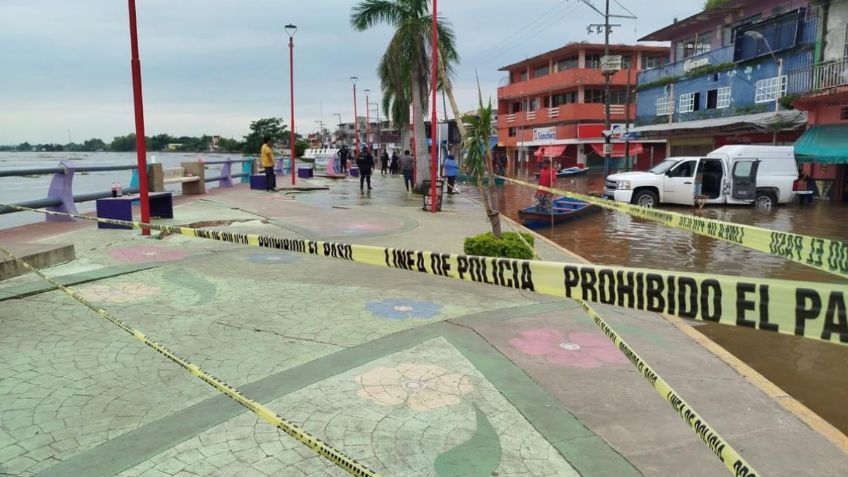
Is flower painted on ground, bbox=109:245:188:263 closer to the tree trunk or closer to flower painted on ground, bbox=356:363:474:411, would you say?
flower painted on ground, bbox=356:363:474:411

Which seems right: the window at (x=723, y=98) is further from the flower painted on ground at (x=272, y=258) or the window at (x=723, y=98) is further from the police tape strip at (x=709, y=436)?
the police tape strip at (x=709, y=436)

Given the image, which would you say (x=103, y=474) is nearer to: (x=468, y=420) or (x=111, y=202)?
(x=468, y=420)

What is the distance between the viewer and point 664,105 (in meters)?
35.7

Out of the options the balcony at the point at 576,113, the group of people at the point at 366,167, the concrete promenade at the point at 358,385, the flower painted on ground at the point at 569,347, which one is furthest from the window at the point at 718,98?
the flower painted on ground at the point at 569,347

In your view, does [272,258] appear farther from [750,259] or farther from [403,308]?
[750,259]

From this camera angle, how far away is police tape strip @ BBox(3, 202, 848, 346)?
6.11 ft

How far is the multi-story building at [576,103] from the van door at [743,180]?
80.5ft

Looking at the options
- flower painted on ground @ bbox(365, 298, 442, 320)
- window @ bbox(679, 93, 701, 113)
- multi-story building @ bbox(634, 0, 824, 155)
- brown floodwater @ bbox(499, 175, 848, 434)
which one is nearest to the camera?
brown floodwater @ bbox(499, 175, 848, 434)

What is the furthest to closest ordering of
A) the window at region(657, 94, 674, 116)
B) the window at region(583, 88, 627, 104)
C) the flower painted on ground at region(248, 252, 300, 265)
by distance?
the window at region(583, 88, 627, 104) < the window at region(657, 94, 674, 116) < the flower painted on ground at region(248, 252, 300, 265)

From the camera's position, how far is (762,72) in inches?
1052

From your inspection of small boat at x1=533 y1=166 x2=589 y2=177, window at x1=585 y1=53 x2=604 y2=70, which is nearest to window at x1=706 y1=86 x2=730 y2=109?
small boat at x1=533 y1=166 x2=589 y2=177

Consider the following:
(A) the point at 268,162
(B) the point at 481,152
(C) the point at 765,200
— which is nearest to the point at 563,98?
(C) the point at 765,200

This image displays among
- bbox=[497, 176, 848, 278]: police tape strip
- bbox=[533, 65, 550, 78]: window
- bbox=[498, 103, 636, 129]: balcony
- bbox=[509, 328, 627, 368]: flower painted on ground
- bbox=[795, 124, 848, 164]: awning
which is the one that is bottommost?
bbox=[509, 328, 627, 368]: flower painted on ground

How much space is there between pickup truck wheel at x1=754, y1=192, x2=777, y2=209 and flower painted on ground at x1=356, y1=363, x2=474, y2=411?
19807mm
